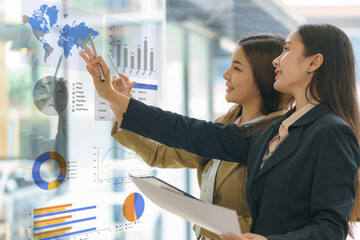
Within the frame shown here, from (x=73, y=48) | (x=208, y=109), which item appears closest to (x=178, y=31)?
(x=208, y=109)

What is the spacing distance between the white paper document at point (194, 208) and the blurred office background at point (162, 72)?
1.69 ft

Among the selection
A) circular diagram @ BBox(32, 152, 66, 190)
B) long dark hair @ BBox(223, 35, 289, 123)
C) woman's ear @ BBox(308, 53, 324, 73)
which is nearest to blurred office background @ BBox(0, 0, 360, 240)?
circular diagram @ BBox(32, 152, 66, 190)

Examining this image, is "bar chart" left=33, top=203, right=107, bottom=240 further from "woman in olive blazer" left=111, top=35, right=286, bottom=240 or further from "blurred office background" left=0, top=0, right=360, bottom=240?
"woman in olive blazer" left=111, top=35, right=286, bottom=240

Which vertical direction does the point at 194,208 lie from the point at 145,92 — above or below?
below

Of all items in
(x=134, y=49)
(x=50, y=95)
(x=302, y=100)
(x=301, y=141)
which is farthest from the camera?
(x=134, y=49)

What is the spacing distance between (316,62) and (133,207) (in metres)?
1.12

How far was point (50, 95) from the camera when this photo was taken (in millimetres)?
1550

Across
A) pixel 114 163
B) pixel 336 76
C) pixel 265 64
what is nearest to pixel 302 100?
pixel 336 76

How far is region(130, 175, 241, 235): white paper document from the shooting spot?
37.4 inches

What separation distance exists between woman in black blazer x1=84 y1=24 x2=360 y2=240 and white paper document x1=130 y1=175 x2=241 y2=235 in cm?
5

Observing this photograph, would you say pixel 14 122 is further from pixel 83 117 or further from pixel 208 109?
pixel 208 109

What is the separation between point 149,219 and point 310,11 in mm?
1508

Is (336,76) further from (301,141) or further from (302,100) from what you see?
(301,141)

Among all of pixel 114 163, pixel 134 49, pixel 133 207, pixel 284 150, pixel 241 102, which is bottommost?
pixel 133 207
